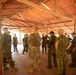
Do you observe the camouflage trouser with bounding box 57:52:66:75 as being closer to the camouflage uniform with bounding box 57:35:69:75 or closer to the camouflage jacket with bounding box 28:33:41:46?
the camouflage uniform with bounding box 57:35:69:75

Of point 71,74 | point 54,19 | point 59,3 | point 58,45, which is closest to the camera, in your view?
point 58,45

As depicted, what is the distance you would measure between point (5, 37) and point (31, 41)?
3.24ft

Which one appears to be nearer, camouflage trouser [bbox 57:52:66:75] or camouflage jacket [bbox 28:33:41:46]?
camouflage trouser [bbox 57:52:66:75]

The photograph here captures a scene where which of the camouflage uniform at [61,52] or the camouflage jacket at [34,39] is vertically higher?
the camouflage jacket at [34,39]

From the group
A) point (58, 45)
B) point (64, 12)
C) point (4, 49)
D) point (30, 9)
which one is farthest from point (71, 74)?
point (30, 9)

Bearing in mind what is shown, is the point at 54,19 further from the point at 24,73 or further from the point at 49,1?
the point at 24,73

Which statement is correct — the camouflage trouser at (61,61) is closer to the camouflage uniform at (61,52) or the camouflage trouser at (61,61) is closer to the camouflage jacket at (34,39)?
the camouflage uniform at (61,52)

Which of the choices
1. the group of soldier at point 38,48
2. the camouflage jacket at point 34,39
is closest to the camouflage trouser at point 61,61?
the group of soldier at point 38,48

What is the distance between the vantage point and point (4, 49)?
6660 millimetres

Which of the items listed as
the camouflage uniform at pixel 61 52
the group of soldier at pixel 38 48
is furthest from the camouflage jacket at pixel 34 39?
the camouflage uniform at pixel 61 52

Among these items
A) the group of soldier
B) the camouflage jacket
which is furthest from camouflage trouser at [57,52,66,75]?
the camouflage jacket

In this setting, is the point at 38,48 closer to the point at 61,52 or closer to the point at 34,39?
the point at 34,39

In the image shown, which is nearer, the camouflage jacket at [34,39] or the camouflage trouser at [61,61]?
the camouflage trouser at [61,61]

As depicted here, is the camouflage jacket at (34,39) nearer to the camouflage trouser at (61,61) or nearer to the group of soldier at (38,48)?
the group of soldier at (38,48)
